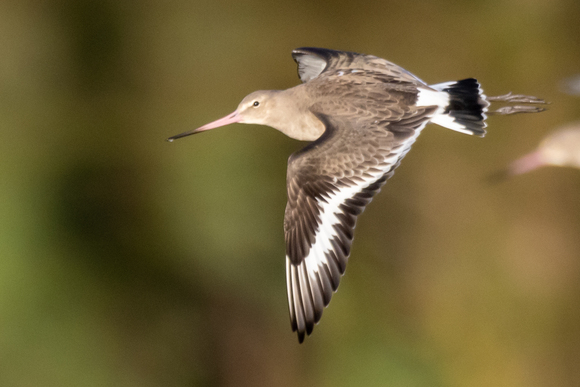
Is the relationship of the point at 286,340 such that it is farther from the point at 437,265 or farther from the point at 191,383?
the point at 437,265

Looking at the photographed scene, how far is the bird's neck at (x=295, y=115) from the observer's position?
3.59 ft

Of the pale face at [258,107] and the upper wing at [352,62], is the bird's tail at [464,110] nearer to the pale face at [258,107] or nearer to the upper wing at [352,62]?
the upper wing at [352,62]

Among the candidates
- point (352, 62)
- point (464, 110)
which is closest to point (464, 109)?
point (464, 110)

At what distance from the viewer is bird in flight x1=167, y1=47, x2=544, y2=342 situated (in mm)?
974

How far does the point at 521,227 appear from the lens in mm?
2197

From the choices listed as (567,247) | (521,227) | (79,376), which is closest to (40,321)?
(79,376)

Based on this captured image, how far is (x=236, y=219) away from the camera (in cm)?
210

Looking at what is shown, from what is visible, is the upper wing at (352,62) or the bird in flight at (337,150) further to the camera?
the upper wing at (352,62)

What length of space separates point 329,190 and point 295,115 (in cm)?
19

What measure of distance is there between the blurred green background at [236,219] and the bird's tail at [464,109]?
96 cm

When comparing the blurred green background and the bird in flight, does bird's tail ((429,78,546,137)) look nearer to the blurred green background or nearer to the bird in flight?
the bird in flight

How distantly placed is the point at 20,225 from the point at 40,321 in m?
0.34

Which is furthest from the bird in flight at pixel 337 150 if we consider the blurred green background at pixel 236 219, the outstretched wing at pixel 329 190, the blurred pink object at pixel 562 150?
the blurred green background at pixel 236 219

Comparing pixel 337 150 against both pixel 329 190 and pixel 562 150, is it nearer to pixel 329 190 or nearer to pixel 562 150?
pixel 329 190
